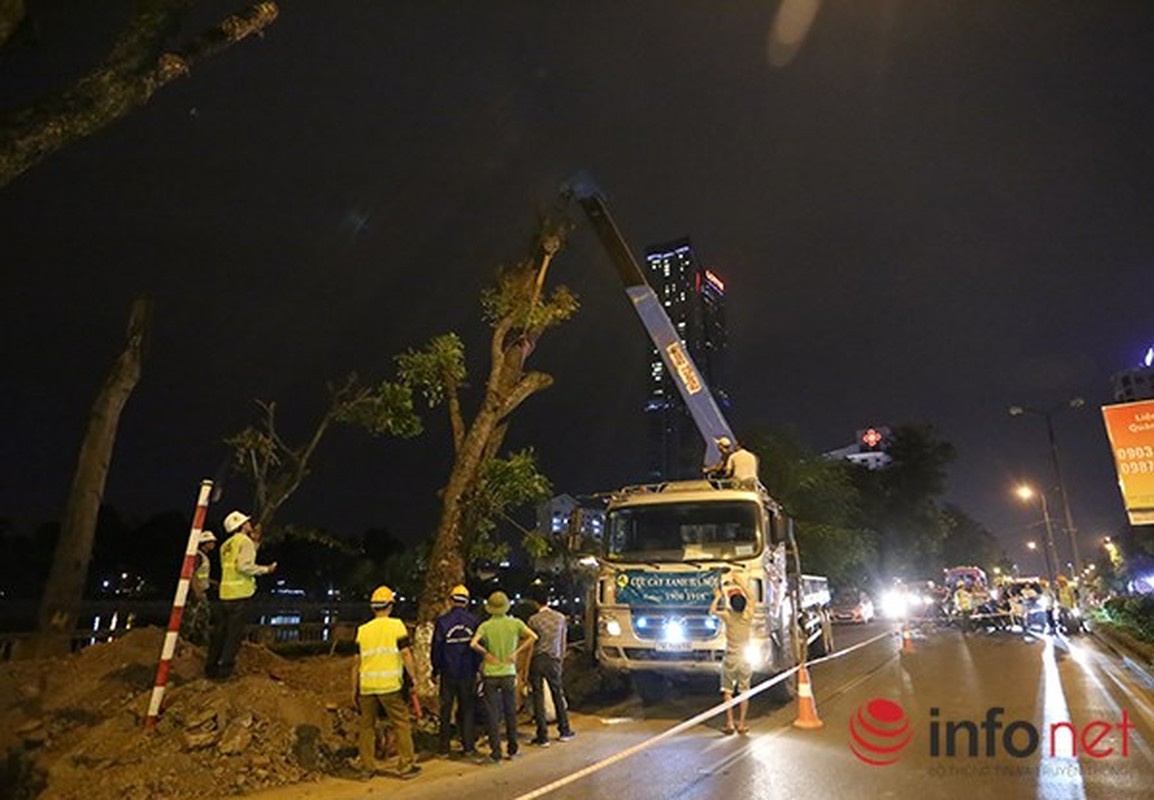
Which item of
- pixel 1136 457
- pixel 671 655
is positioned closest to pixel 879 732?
pixel 671 655

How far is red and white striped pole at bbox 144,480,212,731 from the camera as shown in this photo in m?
6.51

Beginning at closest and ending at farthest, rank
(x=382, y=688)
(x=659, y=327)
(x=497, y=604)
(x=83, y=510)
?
(x=382, y=688) → (x=497, y=604) → (x=83, y=510) → (x=659, y=327)

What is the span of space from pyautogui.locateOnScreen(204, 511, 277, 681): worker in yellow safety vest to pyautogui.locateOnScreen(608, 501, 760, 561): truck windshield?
521cm

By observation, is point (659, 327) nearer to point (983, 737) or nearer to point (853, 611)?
point (983, 737)

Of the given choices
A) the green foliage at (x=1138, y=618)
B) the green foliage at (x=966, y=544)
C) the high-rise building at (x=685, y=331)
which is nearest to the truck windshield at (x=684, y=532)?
the green foliage at (x=1138, y=618)

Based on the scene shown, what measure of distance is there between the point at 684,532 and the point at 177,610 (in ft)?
22.6

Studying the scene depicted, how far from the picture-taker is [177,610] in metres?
6.61

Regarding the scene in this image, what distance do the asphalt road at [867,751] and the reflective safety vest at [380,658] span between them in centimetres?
88

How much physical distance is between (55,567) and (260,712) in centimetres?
522

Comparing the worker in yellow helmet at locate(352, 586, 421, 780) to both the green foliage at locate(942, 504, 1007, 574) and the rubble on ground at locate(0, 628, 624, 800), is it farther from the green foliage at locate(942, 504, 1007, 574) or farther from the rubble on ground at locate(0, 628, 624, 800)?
the green foliage at locate(942, 504, 1007, 574)

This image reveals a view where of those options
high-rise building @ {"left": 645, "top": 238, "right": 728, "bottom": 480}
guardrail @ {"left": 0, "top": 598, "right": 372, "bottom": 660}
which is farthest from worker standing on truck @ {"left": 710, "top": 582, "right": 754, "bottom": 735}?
high-rise building @ {"left": 645, "top": 238, "right": 728, "bottom": 480}

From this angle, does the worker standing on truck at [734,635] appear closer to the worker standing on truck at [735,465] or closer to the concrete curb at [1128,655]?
the worker standing on truck at [735,465]

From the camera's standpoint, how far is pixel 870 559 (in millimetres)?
40125

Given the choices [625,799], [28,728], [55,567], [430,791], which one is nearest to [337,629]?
[55,567]
